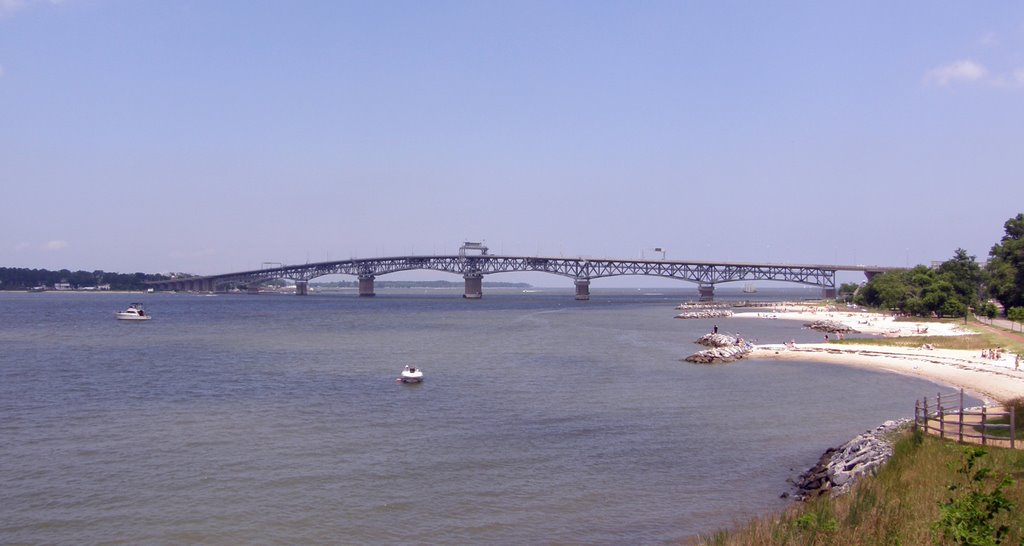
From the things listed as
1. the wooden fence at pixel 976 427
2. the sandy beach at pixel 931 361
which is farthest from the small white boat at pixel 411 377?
the sandy beach at pixel 931 361

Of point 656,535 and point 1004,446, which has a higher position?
point 1004,446

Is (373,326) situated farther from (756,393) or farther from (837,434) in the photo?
(837,434)

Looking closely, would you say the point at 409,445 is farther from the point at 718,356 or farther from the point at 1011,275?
the point at 1011,275

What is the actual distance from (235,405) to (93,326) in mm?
72326

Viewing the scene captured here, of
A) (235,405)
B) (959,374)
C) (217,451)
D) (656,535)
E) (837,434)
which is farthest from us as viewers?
(959,374)

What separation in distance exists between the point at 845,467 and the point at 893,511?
6719 millimetres

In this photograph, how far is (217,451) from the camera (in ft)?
83.0

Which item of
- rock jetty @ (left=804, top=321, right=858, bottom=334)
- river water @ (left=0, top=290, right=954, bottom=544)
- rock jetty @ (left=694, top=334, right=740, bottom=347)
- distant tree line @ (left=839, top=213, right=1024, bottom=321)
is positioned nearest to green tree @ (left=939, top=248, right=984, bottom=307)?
distant tree line @ (left=839, top=213, right=1024, bottom=321)

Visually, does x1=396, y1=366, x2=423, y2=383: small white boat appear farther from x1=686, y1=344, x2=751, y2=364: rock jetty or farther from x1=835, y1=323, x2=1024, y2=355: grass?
x1=835, y1=323, x2=1024, y2=355: grass

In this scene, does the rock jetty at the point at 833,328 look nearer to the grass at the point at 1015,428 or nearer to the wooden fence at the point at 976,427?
the grass at the point at 1015,428

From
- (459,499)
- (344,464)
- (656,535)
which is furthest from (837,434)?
(344,464)

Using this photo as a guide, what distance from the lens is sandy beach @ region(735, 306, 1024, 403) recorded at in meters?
36.6

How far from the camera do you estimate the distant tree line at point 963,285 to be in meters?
82.4

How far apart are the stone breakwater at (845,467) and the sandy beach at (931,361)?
12076 millimetres
